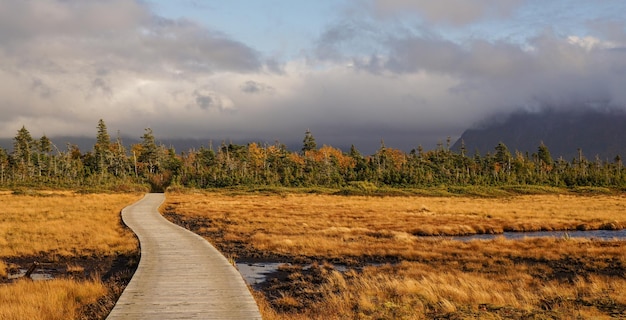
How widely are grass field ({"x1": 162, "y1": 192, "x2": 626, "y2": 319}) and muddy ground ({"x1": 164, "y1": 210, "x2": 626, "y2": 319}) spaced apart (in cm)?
4

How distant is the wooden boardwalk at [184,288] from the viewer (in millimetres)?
11680

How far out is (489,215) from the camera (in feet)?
155

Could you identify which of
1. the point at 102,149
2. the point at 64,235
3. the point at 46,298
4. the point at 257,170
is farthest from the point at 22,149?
the point at 46,298

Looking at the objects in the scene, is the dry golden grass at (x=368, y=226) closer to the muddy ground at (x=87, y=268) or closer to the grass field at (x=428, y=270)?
the grass field at (x=428, y=270)

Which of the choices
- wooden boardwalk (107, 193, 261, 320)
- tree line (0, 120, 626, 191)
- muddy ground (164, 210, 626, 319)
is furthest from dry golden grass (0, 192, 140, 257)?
tree line (0, 120, 626, 191)

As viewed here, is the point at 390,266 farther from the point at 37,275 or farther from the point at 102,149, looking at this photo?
the point at 102,149

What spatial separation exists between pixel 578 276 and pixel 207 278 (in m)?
14.0

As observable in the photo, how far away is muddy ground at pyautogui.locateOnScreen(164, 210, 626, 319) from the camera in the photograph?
1323 centimetres

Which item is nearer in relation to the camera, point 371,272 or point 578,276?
point 578,276

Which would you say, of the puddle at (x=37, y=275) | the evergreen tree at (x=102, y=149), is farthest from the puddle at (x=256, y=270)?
the evergreen tree at (x=102, y=149)

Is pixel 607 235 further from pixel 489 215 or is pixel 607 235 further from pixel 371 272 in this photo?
pixel 371 272

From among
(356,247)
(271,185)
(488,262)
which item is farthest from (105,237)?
(271,185)

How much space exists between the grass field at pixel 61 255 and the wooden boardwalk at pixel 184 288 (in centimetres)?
118

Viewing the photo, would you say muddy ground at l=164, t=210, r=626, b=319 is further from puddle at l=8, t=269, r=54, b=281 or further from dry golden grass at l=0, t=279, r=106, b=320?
puddle at l=8, t=269, r=54, b=281
